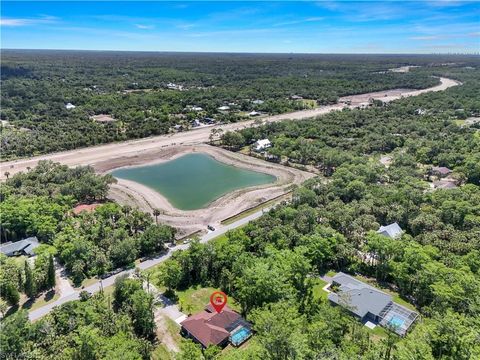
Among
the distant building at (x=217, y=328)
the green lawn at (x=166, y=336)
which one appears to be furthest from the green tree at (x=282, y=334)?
the green lawn at (x=166, y=336)

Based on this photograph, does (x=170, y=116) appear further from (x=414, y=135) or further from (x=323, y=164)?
(x=414, y=135)

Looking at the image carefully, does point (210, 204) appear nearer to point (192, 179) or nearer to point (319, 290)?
point (192, 179)

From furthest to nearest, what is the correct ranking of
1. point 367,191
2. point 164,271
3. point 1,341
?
point 367,191 → point 164,271 → point 1,341

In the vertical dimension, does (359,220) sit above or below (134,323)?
above

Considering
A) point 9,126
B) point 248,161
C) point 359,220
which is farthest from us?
point 9,126

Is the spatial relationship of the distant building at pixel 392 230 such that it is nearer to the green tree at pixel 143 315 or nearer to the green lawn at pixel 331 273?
the green lawn at pixel 331 273

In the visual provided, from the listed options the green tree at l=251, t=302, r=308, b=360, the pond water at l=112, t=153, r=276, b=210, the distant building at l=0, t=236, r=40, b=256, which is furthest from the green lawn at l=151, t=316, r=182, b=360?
the pond water at l=112, t=153, r=276, b=210

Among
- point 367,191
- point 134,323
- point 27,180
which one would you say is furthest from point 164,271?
point 27,180
